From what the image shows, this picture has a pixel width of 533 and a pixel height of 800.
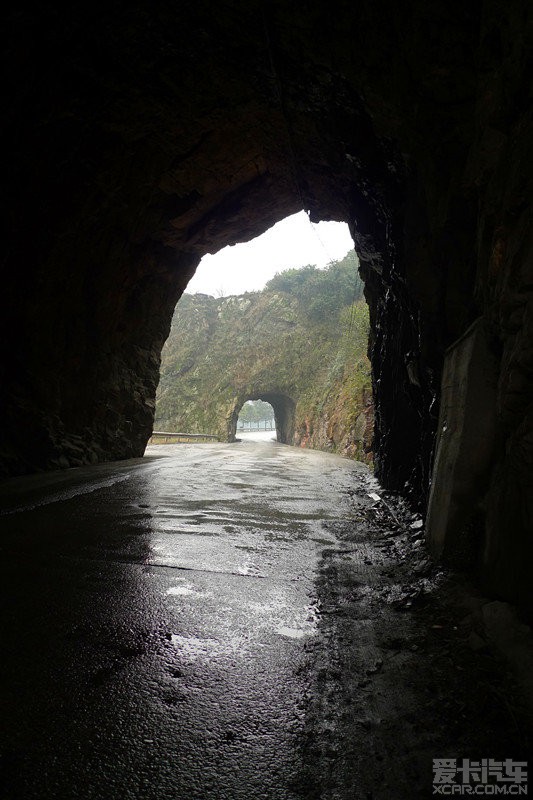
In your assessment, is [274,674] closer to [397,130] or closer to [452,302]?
[452,302]

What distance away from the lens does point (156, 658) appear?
68.6 inches

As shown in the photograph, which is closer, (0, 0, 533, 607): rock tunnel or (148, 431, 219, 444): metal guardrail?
(0, 0, 533, 607): rock tunnel

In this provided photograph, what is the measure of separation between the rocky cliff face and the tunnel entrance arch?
0.27 feet

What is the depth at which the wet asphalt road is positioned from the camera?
1182 millimetres

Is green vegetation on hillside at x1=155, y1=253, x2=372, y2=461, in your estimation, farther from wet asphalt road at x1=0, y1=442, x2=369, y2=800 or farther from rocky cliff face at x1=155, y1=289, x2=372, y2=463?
wet asphalt road at x1=0, y1=442, x2=369, y2=800

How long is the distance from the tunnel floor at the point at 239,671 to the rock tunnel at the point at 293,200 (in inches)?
21.3

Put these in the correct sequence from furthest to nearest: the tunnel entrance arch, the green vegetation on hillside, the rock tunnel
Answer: the tunnel entrance arch < the green vegetation on hillside < the rock tunnel

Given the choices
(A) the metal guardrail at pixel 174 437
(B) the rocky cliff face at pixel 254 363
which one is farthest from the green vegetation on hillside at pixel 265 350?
(A) the metal guardrail at pixel 174 437

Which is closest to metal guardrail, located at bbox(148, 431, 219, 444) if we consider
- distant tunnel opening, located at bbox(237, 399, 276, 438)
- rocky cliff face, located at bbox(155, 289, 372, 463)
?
rocky cliff face, located at bbox(155, 289, 372, 463)

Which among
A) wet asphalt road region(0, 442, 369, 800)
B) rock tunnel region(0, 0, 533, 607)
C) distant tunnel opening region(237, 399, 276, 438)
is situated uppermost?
rock tunnel region(0, 0, 533, 607)

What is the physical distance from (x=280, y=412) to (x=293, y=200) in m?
27.5

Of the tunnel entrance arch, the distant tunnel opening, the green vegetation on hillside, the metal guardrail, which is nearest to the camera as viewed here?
the metal guardrail

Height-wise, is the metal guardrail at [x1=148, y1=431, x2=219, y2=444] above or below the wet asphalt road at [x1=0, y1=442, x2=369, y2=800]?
below

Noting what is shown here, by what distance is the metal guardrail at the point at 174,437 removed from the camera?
929 inches
